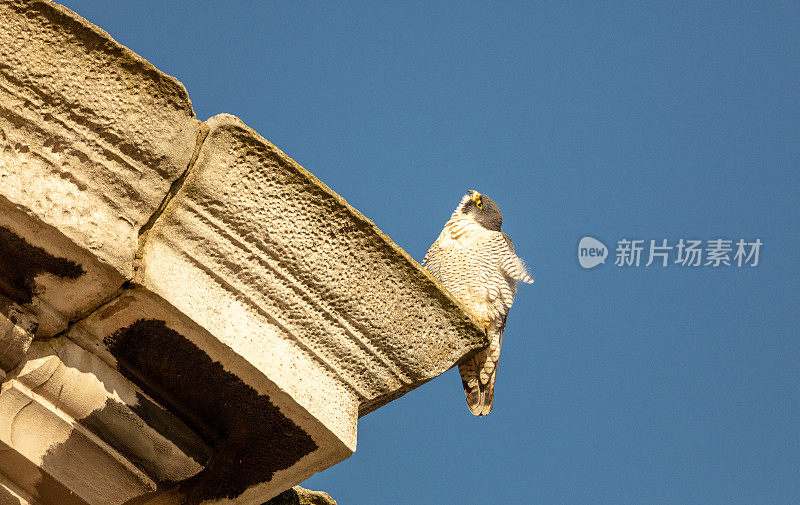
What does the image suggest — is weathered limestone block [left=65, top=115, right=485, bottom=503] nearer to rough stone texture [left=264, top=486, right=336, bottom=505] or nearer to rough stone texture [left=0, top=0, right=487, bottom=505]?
rough stone texture [left=0, top=0, right=487, bottom=505]

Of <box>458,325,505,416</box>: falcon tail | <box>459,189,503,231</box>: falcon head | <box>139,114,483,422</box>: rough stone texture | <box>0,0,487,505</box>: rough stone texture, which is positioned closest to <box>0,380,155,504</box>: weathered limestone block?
<box>0,0,487,505</box>: rough stone texture

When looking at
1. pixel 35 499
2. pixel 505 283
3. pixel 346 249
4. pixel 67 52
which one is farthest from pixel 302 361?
pixel 505 283

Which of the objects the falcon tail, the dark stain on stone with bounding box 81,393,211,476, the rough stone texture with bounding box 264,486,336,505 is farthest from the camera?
the falcon tail

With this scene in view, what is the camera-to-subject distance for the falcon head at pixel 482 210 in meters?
5.66

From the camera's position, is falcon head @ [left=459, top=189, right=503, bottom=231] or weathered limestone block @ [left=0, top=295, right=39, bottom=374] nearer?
weathered limestone block @ [left=0, top=295, right=39, bottom=374]

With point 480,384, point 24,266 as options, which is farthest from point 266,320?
point 480,384

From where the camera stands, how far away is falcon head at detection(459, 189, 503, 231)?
5.66 metres

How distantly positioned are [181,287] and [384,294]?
560mm

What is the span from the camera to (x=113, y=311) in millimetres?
2240

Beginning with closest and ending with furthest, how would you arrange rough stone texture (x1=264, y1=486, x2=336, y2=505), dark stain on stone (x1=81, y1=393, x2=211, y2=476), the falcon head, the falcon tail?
dark stain on stone (x1=81, y1=393, x2=211, y2=476) < rough stone texture (x1=264, y1=486, x2=336, y2=505) < the falcon tail < the falcon head

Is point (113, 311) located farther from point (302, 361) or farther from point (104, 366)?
point (302, 361)

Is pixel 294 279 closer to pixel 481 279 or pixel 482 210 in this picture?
pixel 481 279

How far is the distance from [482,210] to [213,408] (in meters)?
3.60

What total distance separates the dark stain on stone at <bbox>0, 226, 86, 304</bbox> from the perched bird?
2.60 meters
